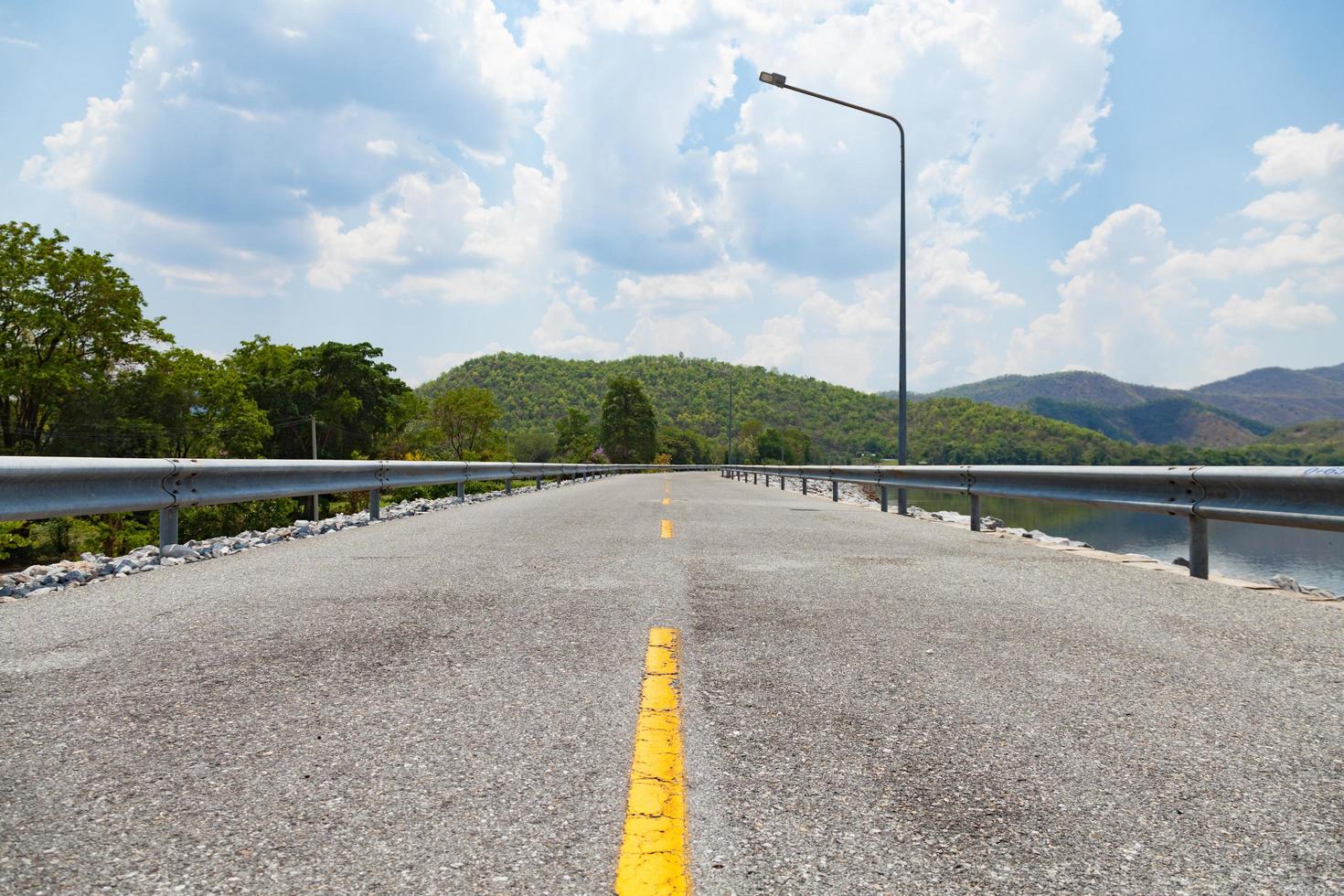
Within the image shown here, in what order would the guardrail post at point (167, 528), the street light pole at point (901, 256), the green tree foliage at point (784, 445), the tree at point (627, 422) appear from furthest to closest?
1. the green tree foliage at point (784, 445)
2. the tree at point (627, 422)
3. the street light pole at point (901, 256)
4. the guardrail post at point (167, 528)

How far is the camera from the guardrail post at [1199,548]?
6500 millimetres

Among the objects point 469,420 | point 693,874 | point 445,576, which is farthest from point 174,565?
point 469,420

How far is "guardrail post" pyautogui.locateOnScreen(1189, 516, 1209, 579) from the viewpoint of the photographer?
Answer: 6.50m

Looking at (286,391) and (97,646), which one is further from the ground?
(286,391)

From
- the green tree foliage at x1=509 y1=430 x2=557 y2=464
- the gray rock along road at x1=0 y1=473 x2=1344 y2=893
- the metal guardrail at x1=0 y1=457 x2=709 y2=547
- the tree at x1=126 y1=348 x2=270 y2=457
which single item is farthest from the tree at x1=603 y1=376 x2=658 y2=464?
the gray rock along road at x1=0 y1=473 x2=1344 y2=893

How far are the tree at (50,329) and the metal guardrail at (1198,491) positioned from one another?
41.4 metres

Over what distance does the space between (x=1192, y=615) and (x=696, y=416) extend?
182988 mm

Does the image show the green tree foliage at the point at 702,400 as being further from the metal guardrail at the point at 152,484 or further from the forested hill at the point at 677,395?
the metal guardrail at the point at 152,484

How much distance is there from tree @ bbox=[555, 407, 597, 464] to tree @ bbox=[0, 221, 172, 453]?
86.1 m

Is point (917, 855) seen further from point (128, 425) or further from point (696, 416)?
point (696, 416)

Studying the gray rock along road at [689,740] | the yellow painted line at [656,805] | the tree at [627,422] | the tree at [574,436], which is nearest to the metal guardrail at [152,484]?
the gray rock along road at [689,740]

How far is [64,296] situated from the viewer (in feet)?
128

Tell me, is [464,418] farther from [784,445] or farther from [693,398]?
[693,398]

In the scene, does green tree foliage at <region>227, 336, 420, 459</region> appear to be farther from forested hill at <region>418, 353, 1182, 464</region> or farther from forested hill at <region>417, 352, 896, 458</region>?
forested hill at <region>417, 352, 896, 458</region>
